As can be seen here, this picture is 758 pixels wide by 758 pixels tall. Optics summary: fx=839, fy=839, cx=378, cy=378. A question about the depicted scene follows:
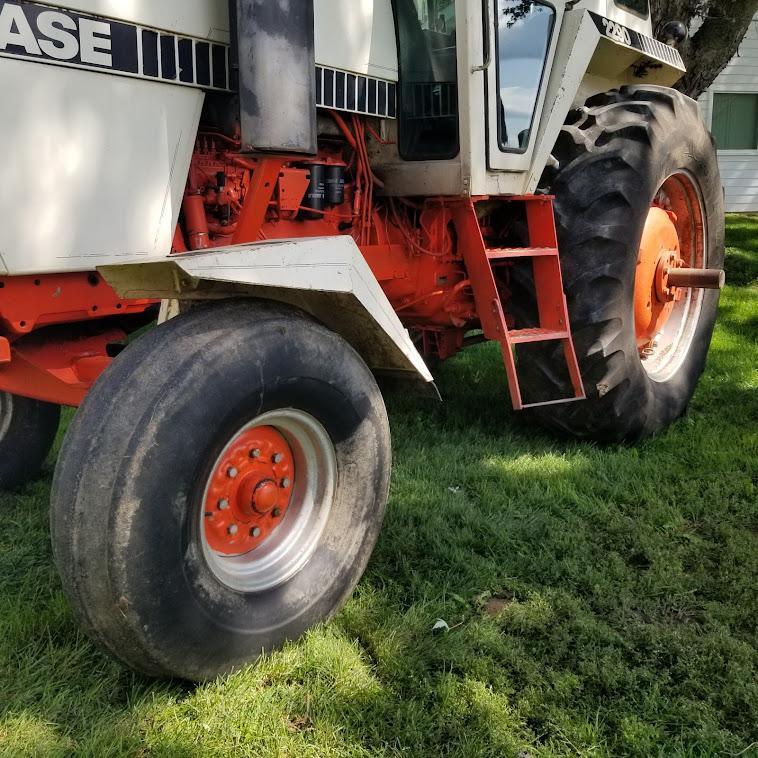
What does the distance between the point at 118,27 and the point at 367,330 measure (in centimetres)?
119

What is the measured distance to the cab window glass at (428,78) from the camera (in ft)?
11.1

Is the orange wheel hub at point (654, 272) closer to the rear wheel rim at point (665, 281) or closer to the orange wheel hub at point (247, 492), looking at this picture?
the rear wheel rim at point (665, 281)

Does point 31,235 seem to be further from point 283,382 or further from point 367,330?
point 367,330

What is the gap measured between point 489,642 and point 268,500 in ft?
2.69

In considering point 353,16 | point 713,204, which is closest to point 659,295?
point 713,204

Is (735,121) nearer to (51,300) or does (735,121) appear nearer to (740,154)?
(740,154)

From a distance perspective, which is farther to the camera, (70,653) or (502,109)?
(502,109)

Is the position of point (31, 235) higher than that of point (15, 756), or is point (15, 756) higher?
point (31, 235)

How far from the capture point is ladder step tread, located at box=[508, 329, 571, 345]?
12.0 feet

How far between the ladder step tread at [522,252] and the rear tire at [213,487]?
119 cm

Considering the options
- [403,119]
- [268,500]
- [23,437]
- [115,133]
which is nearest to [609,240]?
[403,119]

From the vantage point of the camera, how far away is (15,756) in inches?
82.1

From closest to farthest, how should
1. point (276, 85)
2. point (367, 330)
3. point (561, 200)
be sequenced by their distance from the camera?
1. point (276, 85)
2. point (367, 330)
3. point (561, 200)

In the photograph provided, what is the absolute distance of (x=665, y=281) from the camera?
4582mm
